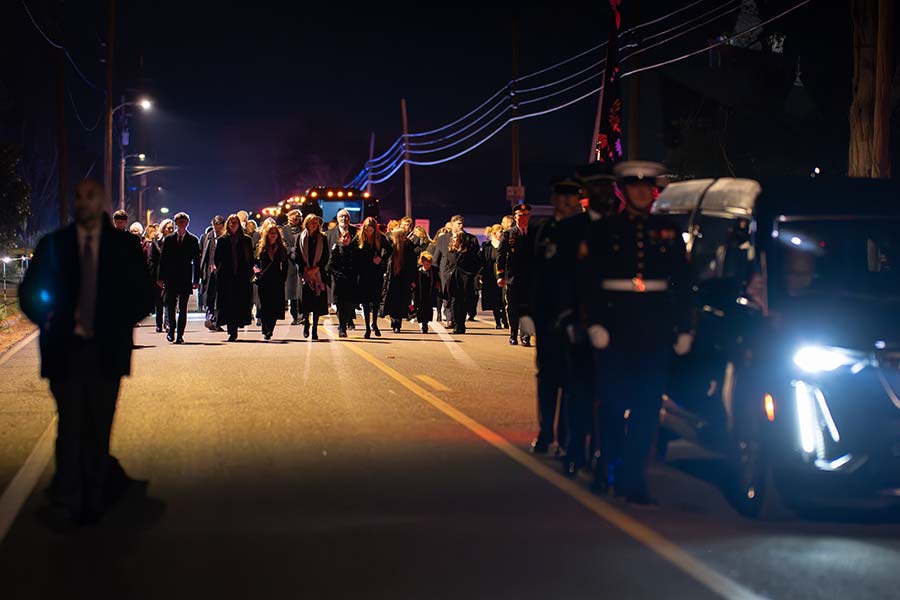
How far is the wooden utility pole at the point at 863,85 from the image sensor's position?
63.4 ft

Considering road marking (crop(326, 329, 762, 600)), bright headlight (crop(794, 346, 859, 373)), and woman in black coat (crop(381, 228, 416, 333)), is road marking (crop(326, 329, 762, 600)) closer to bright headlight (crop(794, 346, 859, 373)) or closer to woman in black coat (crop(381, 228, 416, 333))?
bright headlight (crop(794, 346, 859, 373))

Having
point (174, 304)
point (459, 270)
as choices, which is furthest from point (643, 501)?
point (459, 270)

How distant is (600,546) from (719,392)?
1796mm

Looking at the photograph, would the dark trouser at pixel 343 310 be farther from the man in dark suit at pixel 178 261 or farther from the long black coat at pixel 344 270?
the man in dark suit at pixel 178 261

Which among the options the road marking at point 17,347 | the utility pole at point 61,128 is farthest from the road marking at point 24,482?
the utility pole at point 61,128

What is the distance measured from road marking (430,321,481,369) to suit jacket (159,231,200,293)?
13.3 feet

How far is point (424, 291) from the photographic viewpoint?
26.3m

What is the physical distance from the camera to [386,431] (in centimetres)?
1172

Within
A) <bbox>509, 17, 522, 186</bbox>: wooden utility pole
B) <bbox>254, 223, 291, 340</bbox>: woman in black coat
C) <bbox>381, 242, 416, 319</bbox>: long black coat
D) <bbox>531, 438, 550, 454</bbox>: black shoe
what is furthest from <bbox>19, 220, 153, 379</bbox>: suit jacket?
<bbox>509, 17, 522, 186</bbox>: wooden utility pole

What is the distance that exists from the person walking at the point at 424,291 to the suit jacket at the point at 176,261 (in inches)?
195

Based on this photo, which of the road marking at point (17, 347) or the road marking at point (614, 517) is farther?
the road marking at point (17, 347)

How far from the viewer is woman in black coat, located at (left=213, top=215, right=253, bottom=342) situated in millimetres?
22562

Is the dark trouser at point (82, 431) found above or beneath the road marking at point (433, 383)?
above

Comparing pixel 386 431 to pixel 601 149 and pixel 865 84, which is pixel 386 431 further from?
pixel 601 149
